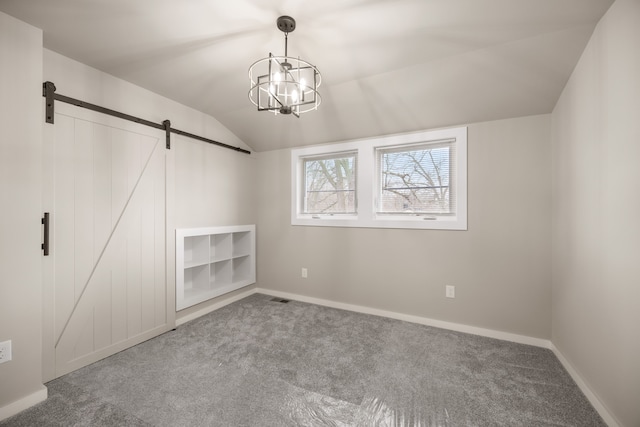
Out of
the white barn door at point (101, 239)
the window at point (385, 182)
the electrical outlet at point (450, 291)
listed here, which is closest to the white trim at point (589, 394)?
the electrical outlet at point (450, 291)

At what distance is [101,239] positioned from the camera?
7.36 feet

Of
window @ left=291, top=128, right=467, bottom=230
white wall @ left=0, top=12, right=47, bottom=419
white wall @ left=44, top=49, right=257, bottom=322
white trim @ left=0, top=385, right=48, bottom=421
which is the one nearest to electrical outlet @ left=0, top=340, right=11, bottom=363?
white wall @ left=0, top=12, right=47, bottom=419

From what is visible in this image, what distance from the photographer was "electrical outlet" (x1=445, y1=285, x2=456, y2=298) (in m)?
2.74

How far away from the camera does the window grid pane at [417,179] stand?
2875 mm

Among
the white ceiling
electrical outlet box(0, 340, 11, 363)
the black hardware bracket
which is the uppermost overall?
the white ceiling

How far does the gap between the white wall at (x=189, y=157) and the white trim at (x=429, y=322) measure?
0.98 m

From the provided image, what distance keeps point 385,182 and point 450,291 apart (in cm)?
136

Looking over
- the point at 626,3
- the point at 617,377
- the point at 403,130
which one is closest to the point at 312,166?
the point at 403,130

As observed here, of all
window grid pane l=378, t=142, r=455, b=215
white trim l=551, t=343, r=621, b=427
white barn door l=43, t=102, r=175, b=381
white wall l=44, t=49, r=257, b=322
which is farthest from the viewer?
window grid pane l=378, t=142, r=455, b=215

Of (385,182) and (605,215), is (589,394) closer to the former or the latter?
(605,215)

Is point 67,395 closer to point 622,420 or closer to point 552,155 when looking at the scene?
point 622,420

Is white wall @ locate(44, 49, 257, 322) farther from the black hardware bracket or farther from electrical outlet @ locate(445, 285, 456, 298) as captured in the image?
electrical outlet @ locate(445, 285, 456, 298)

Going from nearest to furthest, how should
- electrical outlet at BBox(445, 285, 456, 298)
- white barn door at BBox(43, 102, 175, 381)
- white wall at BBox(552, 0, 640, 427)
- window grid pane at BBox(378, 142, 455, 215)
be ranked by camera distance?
1. white wall at BBox(552, 0, 640, 427)
2. white barn door at BBox(43, 102, 175, 381)
3. electrical outlet at BBox(445, 285, 456, 298)
4. window grid pane at BBox(378, 142, 455, 215)

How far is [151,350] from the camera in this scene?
233cm
